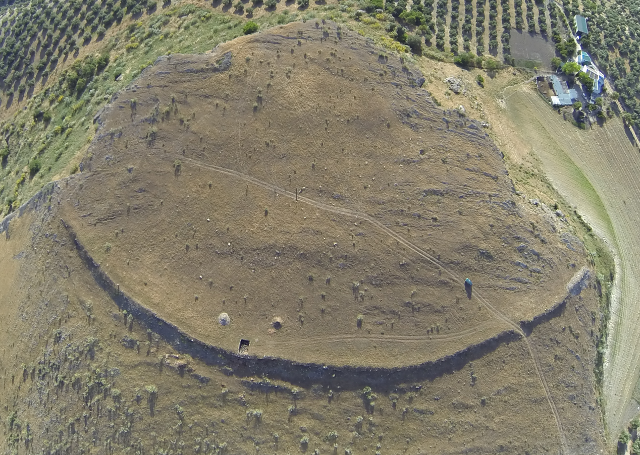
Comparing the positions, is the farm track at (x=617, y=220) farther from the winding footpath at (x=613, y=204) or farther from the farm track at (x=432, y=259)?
the farm track at (x=432, y=259)

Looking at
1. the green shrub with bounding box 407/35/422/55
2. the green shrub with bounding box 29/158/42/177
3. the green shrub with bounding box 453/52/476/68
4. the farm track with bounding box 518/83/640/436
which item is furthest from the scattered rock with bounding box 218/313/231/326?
the green shrub with bounding box 453/52/476/68

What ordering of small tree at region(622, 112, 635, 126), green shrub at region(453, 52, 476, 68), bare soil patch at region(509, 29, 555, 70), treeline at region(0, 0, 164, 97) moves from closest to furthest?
green shrub at region(453, 52, 476, 68), small tree at region(622, 112, 635, 126), bare soil patch at region(509, 29, 555, 70), treeline at region(0, 0, 164, 97)

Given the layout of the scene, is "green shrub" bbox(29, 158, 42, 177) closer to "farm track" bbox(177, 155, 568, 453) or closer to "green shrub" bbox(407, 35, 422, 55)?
"farm track" bbox(177, 155, 568, 453)

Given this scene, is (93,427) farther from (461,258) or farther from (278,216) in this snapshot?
(461,258)

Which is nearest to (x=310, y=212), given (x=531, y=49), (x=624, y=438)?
(x=531, y=49)

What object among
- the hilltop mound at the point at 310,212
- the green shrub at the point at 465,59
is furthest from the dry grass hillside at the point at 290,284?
the green shrub at the point at 465,59
